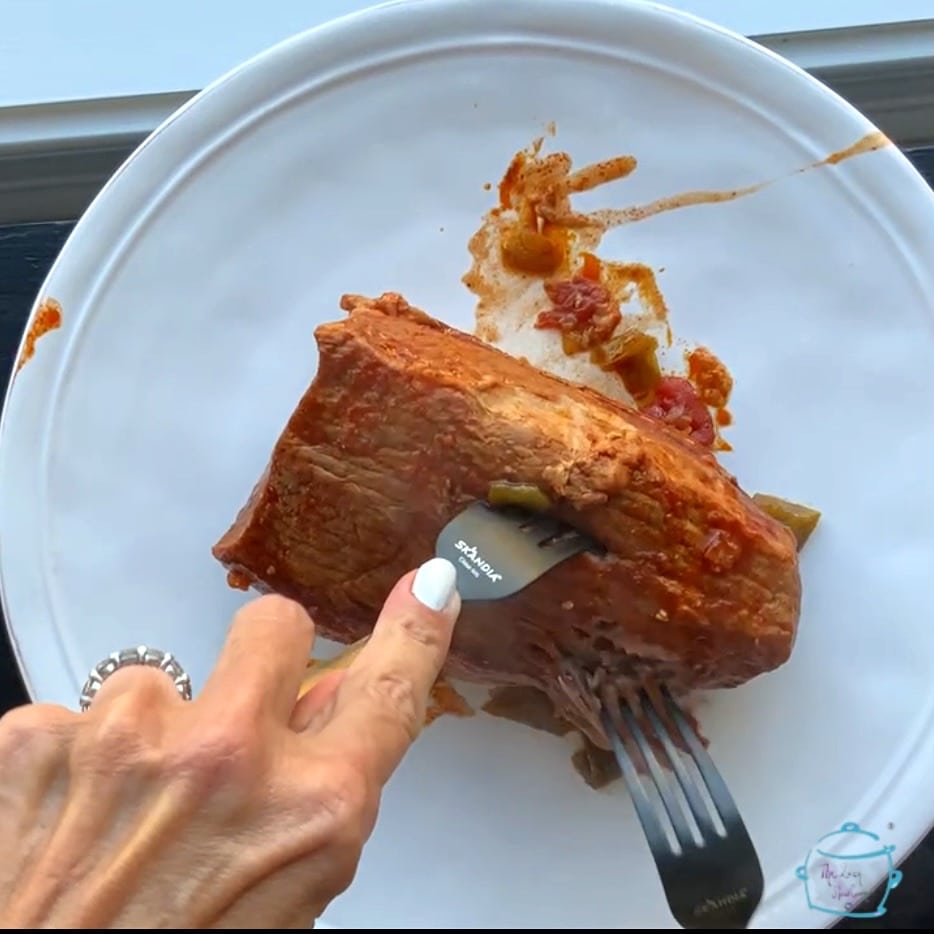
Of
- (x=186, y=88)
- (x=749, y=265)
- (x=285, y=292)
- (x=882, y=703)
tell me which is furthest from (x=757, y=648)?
(x=186, y=88)

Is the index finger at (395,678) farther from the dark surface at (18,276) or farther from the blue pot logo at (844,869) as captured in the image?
the dark surface at (18,276)

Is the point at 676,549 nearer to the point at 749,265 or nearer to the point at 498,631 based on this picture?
the point at 498,631

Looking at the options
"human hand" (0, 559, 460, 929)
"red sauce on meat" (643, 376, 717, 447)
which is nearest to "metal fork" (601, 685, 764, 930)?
"red sauce on meat" (643, 376, 717, 447)

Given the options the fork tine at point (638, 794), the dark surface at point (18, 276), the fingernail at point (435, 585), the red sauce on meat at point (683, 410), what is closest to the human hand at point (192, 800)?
the fingernail at point (435, 585)

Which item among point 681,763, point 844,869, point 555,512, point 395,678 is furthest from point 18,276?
point 844,869

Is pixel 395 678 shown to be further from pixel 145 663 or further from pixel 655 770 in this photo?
pixel 145 663

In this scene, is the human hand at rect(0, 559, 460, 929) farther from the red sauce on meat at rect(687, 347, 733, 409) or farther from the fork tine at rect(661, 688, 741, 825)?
the red sauce on meat at rect(687, 347, 733, 409)
